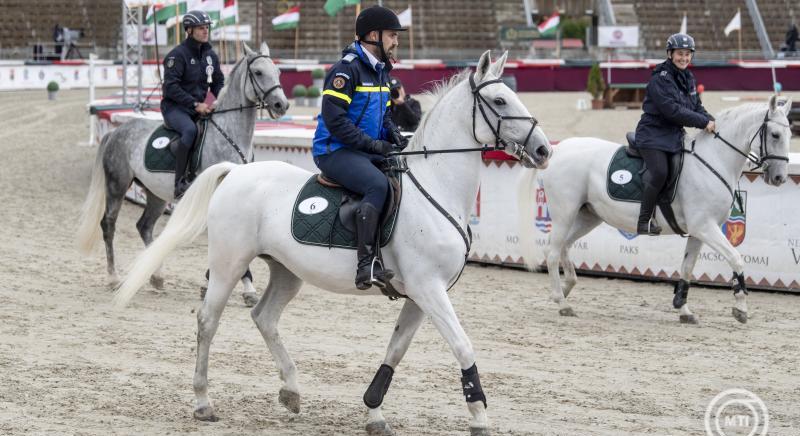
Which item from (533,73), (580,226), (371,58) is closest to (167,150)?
(580,226)

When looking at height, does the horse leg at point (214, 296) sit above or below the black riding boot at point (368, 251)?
below

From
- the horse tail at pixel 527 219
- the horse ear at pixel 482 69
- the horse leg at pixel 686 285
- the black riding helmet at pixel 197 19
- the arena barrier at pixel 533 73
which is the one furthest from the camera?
the arena barrier at pixel 533 73

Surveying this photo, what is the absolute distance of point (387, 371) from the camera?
708cm

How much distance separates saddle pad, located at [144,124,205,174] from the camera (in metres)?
11.9

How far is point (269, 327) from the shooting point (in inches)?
299

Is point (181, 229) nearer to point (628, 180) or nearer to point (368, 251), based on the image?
point (368, 251)

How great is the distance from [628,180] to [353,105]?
4.92 m

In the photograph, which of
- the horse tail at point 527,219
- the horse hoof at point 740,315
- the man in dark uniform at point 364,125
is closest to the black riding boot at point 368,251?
the man in dark uniform at point 364,125

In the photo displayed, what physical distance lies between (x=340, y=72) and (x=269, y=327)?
177cm

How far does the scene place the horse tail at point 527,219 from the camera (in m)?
9.73

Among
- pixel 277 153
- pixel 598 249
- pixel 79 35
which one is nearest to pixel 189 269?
pixel 277 153

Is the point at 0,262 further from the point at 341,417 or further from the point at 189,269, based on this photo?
the point at 341,417

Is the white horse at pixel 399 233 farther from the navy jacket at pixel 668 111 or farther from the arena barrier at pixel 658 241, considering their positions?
the arena barrier at pixel 658 241

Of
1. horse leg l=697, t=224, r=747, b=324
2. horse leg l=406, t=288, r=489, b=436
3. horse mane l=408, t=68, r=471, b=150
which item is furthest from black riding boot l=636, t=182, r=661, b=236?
horse leg l=406, t=288, r=489, b=436
